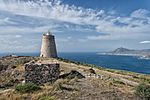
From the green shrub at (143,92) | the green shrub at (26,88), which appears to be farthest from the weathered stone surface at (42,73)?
the green shrub at (143,92)

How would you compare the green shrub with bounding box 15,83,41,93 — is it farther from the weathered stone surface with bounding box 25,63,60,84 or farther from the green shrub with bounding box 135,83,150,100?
the green shrub with bounding box 135,83,150,100

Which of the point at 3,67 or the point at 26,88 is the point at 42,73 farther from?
the point at 3,67

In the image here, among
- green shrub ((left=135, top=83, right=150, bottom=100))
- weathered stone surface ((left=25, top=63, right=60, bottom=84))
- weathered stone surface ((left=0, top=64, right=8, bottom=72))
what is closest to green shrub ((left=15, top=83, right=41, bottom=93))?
weathered stone surface ((left=25, top=63, right=60, bottom=84))

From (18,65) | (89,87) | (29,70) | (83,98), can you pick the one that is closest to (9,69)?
(18,65)

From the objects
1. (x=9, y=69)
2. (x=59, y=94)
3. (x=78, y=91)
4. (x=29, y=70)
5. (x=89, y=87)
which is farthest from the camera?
(x=9, y=69)

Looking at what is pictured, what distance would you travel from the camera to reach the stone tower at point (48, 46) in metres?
59.0

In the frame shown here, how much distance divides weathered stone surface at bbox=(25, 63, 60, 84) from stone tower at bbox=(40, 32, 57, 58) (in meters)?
35.1

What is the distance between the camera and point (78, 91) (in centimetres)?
1923

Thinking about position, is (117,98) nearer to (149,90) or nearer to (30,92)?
(149,90)

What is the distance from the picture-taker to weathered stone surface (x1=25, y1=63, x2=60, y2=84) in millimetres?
23781

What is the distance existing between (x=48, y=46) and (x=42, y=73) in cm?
3535

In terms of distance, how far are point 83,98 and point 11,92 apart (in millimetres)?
5097

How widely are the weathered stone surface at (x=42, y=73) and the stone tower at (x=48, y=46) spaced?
115ft

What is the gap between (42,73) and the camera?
948 inches
